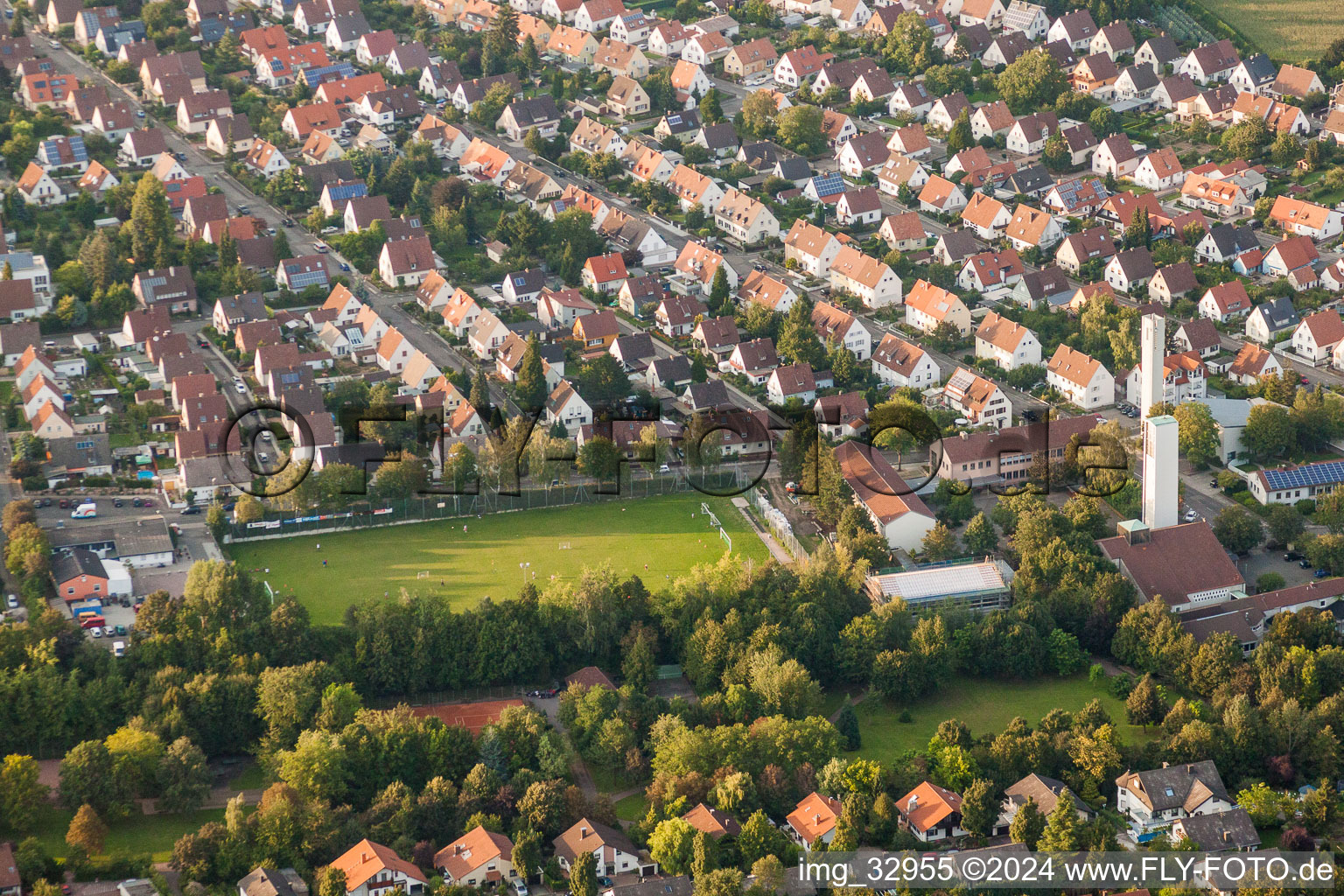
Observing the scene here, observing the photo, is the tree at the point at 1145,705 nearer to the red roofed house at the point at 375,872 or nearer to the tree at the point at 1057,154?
the red roofed house at the point at 375,872

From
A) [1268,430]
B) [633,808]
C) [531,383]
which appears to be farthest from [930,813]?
[531,383]

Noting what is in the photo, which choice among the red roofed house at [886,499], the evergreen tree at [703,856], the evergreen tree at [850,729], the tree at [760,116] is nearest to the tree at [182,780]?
the evergreen tree at [703,856]

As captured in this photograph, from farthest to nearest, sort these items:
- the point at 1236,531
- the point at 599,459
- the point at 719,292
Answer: the point at 719,292 → the point at 599,459 → the point at 1236,531

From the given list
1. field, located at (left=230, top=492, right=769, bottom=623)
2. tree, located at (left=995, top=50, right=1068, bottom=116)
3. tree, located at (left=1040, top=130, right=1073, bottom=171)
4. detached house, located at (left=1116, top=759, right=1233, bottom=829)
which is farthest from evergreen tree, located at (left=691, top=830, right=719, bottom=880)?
tree, located at (left=995, top=50, right=1068, bottom=116)

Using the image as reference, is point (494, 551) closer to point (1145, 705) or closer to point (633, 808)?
point (633, 808)

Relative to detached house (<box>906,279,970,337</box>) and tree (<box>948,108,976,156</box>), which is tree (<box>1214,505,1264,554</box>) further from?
tree (<box>948,108,976,156</box>)

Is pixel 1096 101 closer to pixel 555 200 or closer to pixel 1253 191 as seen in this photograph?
pixel 1253 191

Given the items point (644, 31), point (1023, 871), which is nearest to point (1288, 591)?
point (1023, 871)
